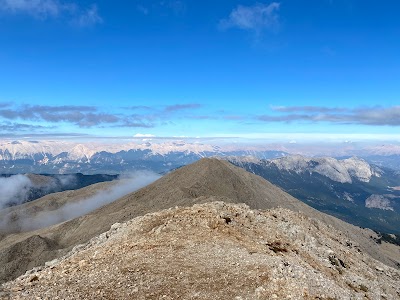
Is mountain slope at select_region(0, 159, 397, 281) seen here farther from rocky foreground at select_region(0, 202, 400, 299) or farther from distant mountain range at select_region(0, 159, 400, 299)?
rocky foreground at select_region(0, 202, 400, 299)

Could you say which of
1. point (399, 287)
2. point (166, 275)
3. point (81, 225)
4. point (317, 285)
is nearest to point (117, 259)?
point (166, 275)

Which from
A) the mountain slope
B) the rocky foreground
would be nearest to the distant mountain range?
the rocky foreground

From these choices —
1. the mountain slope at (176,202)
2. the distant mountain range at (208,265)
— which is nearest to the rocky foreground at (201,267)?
the distant mountain range at (208,265)

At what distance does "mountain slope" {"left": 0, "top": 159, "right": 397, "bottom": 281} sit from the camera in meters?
113

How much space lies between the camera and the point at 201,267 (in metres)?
30.9

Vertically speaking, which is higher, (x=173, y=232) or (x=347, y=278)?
(x=173, y=232)

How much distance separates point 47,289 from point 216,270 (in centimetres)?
1364

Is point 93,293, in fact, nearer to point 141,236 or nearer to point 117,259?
point 117,259

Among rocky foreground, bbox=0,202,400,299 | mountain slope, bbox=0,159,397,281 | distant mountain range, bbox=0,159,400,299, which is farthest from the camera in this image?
mountain slope, bbox=0,159,397,281

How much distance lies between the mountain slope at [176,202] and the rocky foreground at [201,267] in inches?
2207

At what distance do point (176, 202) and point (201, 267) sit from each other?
300ft

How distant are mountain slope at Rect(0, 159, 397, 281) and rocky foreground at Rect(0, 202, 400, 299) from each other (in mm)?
56055

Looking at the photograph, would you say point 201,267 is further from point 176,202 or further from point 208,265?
point 176,202

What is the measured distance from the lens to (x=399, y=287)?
2188 inches
